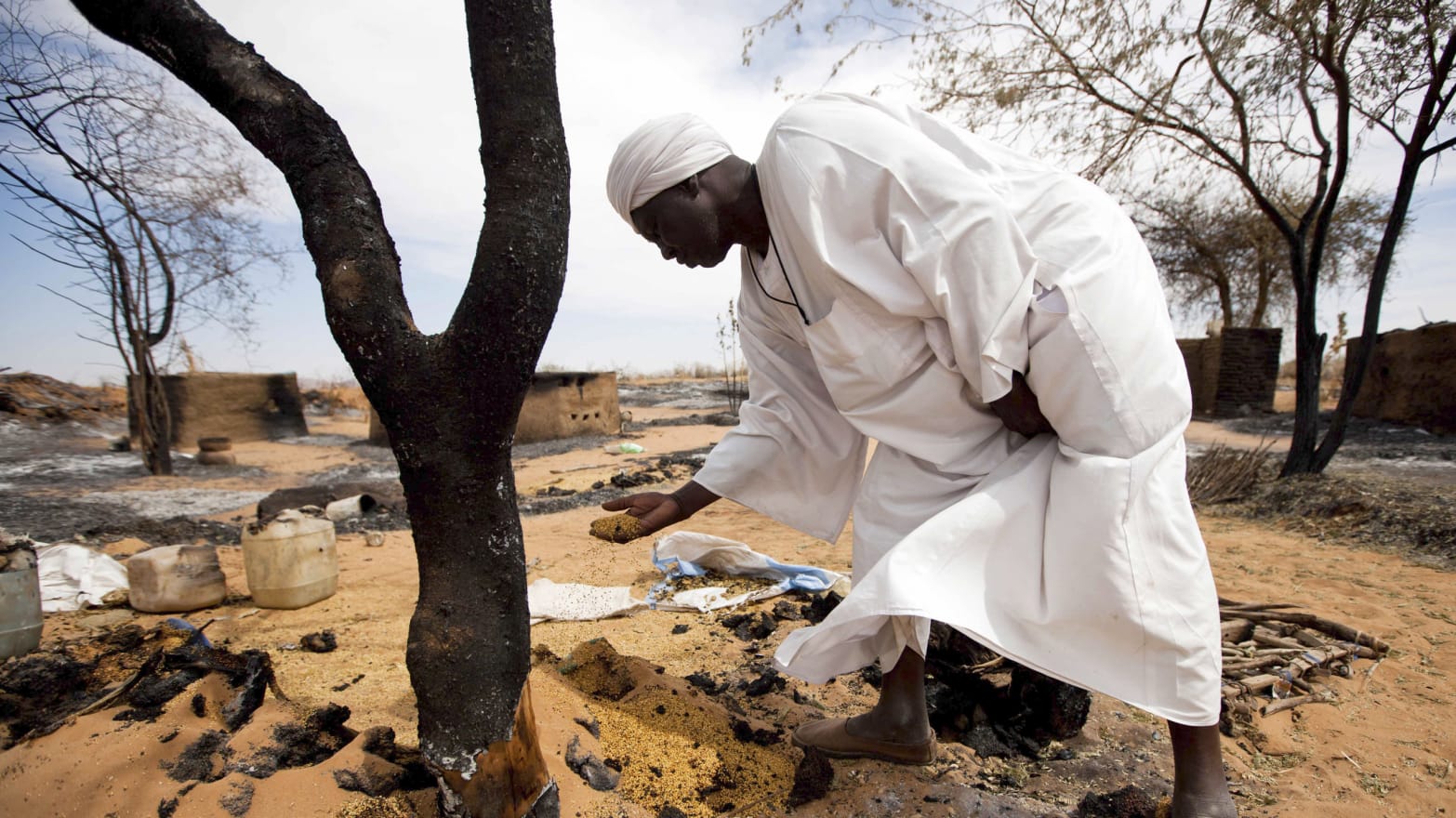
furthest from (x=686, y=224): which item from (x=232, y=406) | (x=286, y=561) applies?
(x=232, y=406)

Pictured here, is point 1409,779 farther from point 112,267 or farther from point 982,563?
point 112,267

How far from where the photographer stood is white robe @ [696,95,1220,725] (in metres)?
1.55

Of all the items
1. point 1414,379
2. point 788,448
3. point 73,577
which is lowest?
point 73,577

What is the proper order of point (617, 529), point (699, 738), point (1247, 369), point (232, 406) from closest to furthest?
point (617, 529) < point (699, 738) < point (232, 406) < point (1247, 369)

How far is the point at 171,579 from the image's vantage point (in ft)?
11.5

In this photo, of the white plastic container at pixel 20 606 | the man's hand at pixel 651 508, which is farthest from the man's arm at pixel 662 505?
the white plastic container at pixel 20 606

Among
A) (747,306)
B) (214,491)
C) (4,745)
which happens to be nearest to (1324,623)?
(747,306)

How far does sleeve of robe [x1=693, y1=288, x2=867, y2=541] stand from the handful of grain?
11.2 inches

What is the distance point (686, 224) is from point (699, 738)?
55.6 inches

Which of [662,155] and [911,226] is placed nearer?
[911,226]

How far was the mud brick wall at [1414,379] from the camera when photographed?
9867mm

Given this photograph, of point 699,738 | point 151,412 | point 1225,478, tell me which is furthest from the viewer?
point 151,412

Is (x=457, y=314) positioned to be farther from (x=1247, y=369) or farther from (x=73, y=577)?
(x=1247, y=369)

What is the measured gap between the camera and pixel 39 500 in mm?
6926
